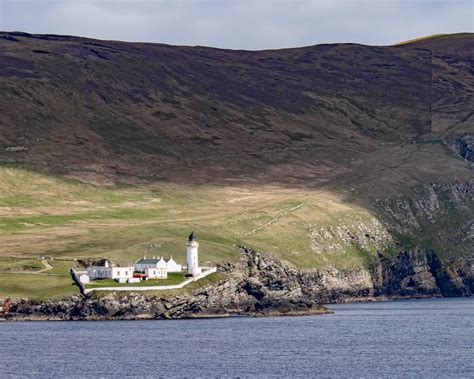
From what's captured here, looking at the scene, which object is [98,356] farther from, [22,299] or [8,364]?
[22,299]

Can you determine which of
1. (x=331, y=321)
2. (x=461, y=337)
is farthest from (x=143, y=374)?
(x=331, y=321)

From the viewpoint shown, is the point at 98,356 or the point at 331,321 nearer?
the point at 98,356

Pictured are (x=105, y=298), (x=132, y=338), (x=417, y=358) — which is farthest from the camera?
(x=105, y=298)

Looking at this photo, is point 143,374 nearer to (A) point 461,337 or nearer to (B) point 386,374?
(B) point 386,374

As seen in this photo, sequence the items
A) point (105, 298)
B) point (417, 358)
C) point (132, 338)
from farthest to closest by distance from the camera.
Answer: point (105, 298)
point (132, 338)
point (417, 358)

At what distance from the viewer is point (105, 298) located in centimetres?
19612

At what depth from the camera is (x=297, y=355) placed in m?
154

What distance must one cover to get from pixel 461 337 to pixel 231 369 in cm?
4423

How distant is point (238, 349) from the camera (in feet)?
522

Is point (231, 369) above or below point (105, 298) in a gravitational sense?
below

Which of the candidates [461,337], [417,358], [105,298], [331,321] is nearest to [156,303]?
[105,298]

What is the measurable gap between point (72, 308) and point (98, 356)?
149 feet

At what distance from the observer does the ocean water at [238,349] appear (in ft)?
461

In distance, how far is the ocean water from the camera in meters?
140
